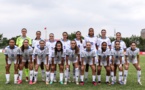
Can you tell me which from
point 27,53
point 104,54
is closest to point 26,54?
point 27,53

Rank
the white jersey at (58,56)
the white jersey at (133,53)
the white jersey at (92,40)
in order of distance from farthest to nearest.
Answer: the white jersey at (92,40) → the white jersey at (133,53) → the white jersey at (58,56)

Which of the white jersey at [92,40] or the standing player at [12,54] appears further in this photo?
the white jersey at [92,40]

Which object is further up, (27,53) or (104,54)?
(27,53)

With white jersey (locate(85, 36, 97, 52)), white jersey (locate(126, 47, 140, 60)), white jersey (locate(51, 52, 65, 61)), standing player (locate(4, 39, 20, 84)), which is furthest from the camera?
white jersey (locate(85, 36, 97, 52))

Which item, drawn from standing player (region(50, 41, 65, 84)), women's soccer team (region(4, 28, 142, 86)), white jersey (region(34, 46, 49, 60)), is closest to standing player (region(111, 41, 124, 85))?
women's soccer team (region(4, 28, 142, 86))

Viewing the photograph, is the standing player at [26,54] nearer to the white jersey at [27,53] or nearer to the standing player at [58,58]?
the white jersey at [27,53]

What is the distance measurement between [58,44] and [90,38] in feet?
5.07

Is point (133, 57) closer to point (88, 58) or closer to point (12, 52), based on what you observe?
point (88, 58)

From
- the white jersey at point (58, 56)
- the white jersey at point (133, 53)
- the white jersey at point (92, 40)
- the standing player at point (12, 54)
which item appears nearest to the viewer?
the standing player at point (12, 54)

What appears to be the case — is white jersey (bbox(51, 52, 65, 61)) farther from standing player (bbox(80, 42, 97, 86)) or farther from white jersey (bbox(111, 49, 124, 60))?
white jersey (bbox(111, 49, 124, 60))

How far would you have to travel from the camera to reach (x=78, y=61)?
9.88 m

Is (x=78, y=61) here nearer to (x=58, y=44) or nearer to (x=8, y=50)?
(x=58, y=44)

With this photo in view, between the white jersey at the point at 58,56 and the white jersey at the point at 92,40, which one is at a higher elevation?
the white jersey at the point at 92,40

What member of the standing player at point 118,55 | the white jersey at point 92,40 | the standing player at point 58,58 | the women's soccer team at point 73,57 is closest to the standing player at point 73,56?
the women's soccer team at point 73,57
